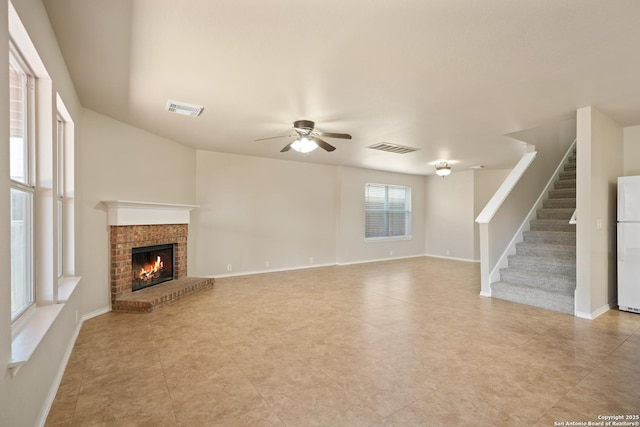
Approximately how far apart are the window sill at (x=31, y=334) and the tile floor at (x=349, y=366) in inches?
23.1

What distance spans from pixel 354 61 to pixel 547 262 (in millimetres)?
4358

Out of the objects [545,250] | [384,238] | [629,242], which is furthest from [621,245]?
[384,238]

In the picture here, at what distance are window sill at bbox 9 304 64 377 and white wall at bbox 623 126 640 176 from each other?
6.69m

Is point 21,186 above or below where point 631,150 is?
below

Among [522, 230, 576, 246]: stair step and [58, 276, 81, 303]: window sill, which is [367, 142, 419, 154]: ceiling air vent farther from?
[58, 276, 81, 303]: window sill

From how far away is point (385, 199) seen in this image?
889 cm

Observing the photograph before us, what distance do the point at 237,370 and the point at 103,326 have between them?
2044 mm

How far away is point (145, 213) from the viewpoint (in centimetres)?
457

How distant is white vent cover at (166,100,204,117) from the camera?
3564mm

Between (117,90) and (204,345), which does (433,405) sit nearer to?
(204,345)

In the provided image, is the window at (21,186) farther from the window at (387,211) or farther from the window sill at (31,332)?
the window at (387,211)

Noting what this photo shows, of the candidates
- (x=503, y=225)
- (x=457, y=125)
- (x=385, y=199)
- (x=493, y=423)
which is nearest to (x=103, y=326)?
(x=493, y=423)

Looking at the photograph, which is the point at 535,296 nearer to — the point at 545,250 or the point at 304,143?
the point at 545,250

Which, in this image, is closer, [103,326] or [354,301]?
[103,326]
